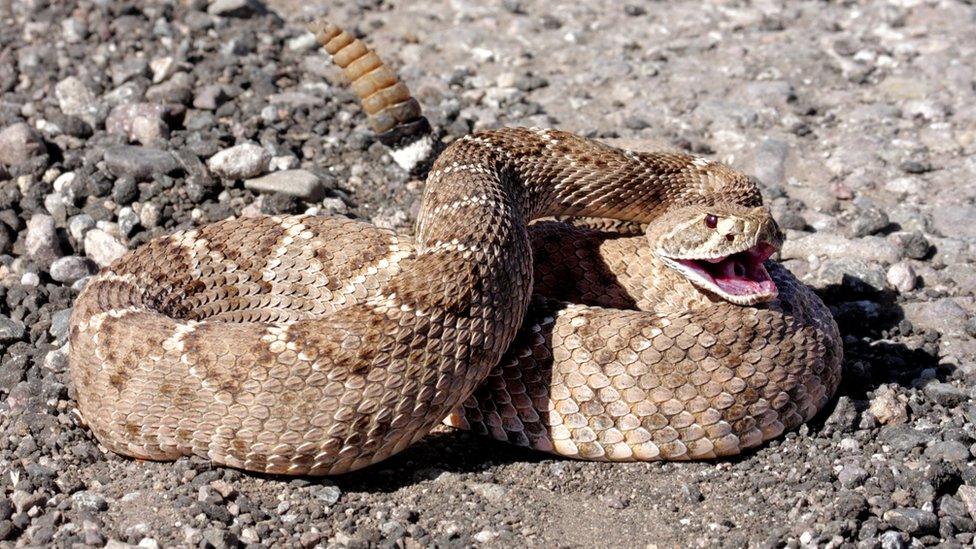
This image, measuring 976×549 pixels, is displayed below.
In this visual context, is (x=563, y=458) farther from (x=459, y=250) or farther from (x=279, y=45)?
(x=279, y=45)

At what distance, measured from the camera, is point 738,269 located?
236 inches

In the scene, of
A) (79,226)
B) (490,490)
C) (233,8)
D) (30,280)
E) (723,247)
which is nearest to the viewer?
(490,490)

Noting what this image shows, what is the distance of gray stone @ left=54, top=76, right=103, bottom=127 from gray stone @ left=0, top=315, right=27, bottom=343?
92.8 inches

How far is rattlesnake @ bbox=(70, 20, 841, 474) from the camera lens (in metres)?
5.22

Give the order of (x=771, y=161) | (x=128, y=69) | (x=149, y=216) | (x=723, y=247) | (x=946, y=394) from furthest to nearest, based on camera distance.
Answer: (x=128, y=69) < (x=771, y=161) < (x=149, y=216) < (x=946, y=394) < (x=723, y=247)

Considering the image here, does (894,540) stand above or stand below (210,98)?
above

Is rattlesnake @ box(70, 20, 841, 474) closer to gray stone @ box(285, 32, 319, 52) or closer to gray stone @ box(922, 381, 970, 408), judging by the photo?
gray stone @ box(922, 381, 970, 408)

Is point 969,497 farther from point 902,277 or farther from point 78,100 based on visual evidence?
point 78,100

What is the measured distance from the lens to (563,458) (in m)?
5.75

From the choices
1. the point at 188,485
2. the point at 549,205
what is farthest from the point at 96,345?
the point at 549,205

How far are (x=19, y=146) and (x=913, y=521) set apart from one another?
6327mm

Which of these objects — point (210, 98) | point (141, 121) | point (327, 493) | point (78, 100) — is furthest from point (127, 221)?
point (327, 493)

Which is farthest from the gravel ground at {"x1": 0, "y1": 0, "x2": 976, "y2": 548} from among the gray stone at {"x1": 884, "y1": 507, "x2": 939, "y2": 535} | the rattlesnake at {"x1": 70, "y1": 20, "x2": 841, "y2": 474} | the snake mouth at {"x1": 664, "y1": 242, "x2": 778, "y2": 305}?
the snake mouth at {"x1": 664, "y1": 242, "x2": 778, "y2": 305}

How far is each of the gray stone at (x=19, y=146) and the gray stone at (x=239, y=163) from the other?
1263 mm
